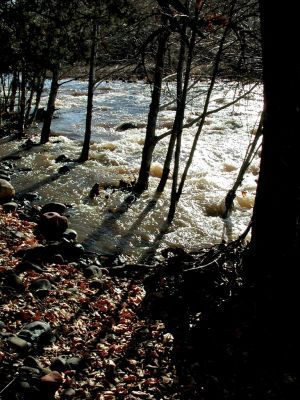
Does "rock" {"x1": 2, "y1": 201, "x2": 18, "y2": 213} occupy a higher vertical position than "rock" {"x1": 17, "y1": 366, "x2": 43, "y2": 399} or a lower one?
lower

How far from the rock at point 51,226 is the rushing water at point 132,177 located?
1.72ft

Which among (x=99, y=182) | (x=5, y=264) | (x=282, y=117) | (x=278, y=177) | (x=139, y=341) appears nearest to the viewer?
(x=282, y=117)

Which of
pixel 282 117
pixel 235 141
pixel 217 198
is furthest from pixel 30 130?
pixel 282 117

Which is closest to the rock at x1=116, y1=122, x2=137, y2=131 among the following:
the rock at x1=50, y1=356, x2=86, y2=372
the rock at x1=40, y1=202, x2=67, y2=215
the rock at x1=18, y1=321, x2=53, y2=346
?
the rock at x1=40, y1=202, x2=67, y2=215

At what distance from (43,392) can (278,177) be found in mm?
3310

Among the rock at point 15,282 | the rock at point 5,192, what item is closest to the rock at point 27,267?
the rock at point 15,282

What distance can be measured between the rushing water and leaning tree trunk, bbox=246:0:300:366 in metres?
4.52

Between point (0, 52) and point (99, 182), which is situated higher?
point (0, 52)

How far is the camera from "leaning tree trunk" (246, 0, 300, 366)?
377 centimetres

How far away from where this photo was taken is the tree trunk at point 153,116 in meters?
10.6

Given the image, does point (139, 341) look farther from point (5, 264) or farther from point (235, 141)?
point (235, 141)

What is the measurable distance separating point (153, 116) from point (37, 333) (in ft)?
25.4

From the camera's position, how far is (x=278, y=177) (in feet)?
13.7

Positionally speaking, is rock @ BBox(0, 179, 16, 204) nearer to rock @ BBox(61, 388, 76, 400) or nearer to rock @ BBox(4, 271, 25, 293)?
rock @ BBox(4, 271, 25, 293)
